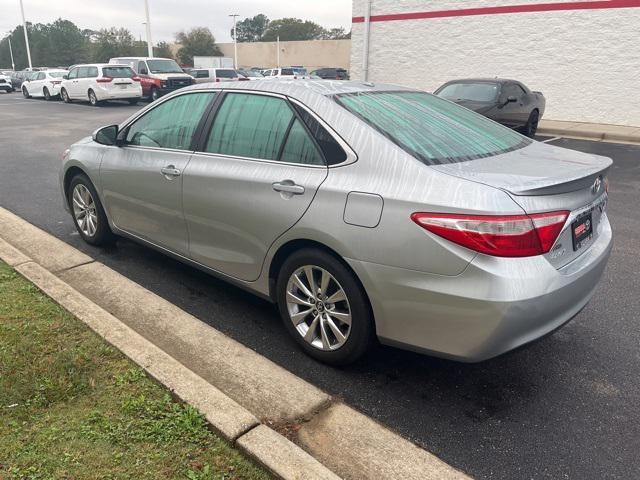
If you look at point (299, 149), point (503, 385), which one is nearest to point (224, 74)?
point (299, 149)

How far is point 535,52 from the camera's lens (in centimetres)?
1627

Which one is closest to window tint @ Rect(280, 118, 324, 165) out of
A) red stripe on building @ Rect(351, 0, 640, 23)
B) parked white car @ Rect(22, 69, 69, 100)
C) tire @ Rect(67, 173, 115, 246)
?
tire @ Rect(67, 173, 115, 246)

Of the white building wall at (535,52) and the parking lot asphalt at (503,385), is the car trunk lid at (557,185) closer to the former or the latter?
the parking lot asphalt at (503,385)

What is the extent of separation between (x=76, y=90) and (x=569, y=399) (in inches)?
955

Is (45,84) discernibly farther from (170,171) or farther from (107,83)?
(170,171)

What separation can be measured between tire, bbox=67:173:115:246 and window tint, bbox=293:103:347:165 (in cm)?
255

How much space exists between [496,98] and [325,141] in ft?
31.4

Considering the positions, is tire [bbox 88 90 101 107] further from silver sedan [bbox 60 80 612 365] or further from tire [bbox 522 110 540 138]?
silver sedan [bbox 60 80 612 365]

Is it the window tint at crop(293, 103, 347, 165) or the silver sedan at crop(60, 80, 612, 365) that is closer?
the silver sedan at crop(60, 80, 612, 365)

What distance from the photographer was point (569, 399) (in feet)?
9.51

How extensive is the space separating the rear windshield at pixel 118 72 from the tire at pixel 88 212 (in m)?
18.2

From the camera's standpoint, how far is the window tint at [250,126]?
333 centimetres

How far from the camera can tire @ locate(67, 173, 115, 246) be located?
4863 millimetres

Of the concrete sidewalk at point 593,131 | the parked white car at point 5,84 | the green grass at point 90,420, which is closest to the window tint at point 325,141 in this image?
the green grass at point 90,420
